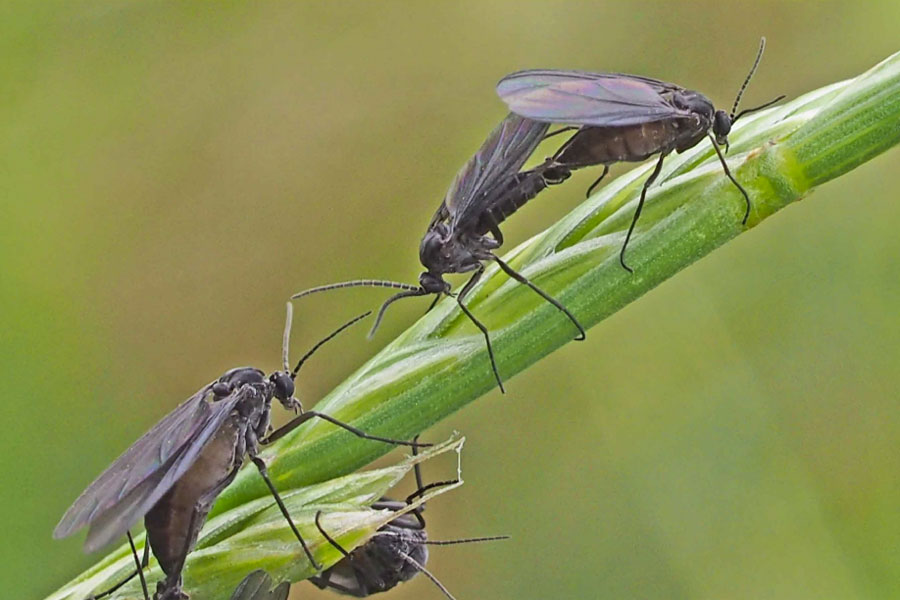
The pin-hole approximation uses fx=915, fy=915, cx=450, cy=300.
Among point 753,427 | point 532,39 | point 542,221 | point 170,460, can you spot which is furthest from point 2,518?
point 532,39

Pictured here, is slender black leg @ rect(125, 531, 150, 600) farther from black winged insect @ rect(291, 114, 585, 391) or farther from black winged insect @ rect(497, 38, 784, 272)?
black winged insect @ rect(497, 38, 784, 272)

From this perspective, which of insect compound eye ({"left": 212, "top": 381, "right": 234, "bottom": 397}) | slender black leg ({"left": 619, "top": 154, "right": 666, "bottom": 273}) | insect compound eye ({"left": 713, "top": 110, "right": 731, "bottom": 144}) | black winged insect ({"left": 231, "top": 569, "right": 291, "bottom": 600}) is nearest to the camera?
slender black leg ({"left": 619, "top": 154, "right": 666, "bottom": 273})

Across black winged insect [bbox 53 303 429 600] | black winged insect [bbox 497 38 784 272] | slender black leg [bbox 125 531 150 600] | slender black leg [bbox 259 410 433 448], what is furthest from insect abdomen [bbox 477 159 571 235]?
slender black leg [bbox 125 531 150 600]

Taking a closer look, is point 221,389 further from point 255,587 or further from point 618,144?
point 618,144

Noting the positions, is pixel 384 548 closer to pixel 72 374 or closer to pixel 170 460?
pixel 170 460

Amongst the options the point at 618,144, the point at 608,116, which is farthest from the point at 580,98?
the point at 618,144
